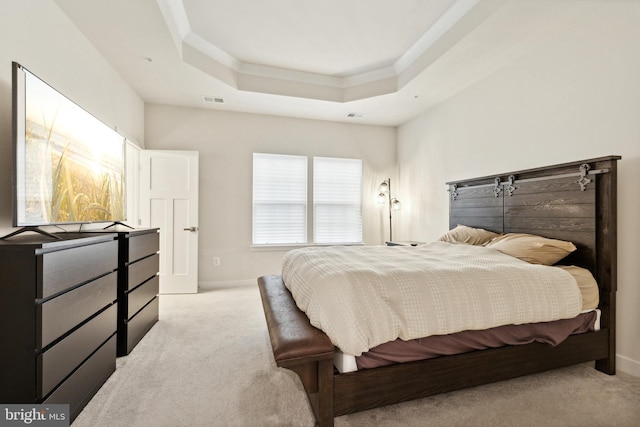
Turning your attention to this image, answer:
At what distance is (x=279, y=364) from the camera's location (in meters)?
1.37

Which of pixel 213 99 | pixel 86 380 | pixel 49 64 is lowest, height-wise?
pixel 86 380

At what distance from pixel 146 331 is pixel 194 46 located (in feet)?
9.63

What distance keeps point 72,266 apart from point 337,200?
3768mm

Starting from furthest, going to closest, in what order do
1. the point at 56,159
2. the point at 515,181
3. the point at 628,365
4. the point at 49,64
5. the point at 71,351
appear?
the point at 515,181, the point at 49,64, the point at 628,365, the point at 56,159, the point at 71,351

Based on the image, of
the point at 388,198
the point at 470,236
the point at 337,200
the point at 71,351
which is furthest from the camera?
the point at 388,198

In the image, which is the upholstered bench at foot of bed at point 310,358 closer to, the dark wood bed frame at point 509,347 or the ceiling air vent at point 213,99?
the dark wood bed frame at point 509,347

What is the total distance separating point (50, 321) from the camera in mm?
1435

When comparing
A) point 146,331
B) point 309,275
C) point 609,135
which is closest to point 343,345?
point 309,275

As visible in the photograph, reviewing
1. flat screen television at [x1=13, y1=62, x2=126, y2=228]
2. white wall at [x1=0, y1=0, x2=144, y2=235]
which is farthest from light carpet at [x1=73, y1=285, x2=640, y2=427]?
white wall at [x1=0, y1=0, x2=144, y2=235]

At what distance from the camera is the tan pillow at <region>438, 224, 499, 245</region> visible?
9.51 ft

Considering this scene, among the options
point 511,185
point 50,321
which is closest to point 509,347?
point 511,185

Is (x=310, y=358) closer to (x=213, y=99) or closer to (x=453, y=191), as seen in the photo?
(x=453, y=191)

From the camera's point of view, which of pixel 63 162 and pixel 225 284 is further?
pixel 225 284

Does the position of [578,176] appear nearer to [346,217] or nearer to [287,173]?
[346,217]
